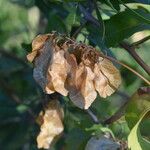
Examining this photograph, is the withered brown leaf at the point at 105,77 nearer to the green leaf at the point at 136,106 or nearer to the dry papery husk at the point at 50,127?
the green leaf at the point at 136,106

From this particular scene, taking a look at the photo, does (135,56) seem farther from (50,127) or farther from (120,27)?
(50,127)

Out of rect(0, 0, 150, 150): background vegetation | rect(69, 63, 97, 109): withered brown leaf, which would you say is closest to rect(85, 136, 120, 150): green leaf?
rect(0, 0, 150, 150): background vegetation

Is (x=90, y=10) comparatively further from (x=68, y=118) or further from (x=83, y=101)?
(x=68, y=118)

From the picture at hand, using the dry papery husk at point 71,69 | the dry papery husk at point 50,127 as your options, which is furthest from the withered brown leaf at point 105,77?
the dry papery husk at point 50,127

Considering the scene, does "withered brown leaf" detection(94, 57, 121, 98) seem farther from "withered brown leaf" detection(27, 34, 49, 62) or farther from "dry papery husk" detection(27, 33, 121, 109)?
"withered brown leaf" detection(27, 34, 49, 62)

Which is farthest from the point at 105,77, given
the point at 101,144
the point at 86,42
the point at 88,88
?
the point at 86,42
